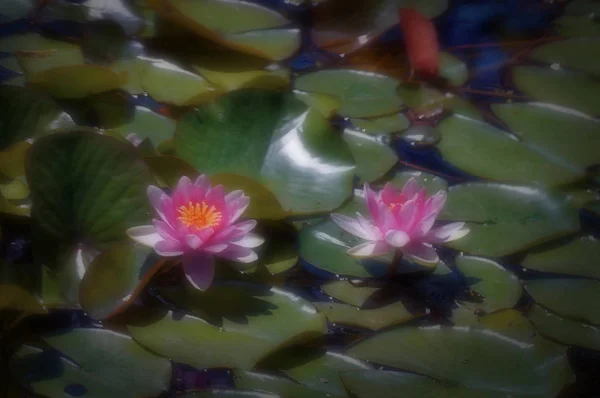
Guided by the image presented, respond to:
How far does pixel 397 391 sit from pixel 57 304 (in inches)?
24.3

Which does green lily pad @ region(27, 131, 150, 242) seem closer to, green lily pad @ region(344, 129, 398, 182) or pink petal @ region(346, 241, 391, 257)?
pink petal @ region(346, 241, 391, 257)

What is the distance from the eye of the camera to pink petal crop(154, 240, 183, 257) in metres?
0.96

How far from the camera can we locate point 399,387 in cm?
93

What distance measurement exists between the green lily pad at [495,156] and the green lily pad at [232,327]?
0.60m

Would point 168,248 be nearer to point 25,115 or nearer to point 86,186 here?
point 86,186

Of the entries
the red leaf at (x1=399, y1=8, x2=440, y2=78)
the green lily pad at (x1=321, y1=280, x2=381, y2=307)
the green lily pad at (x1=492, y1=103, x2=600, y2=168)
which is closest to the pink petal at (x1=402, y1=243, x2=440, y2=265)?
the green lily pad at (x1=321, y1=280, x2=381, y2=307)

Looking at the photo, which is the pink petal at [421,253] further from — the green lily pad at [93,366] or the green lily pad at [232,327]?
the green lily pad at [93,366]

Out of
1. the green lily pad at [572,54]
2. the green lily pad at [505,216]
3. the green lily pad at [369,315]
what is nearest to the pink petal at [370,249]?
the green lily pad at [369,315]

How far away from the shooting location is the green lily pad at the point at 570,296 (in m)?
1.05

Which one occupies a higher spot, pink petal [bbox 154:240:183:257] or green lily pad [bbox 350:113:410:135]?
green lily pad [bbox 350:113:410:135]

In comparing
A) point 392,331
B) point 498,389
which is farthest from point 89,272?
point 498,389

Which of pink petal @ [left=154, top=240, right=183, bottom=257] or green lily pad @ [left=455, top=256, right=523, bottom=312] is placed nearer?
pink petal @ [left=154, top=240, right=183, bottom=257]

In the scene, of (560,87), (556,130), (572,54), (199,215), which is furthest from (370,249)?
(572,54)

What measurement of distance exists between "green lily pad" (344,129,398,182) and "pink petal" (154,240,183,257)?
1.59 feet
